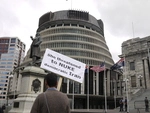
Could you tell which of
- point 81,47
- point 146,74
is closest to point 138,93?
point 146,74

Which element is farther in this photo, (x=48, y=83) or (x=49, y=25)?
(x=49, y=25)

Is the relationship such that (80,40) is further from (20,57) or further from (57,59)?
(20,57)

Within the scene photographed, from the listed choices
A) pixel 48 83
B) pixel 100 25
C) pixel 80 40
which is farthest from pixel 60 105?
pixel 100 25

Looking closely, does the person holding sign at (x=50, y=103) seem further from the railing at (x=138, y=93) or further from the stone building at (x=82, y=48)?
the stone building at (x=82, y=48)

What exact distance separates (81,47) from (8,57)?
286ft

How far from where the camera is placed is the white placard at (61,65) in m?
7.46

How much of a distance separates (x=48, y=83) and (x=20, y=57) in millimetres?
155789

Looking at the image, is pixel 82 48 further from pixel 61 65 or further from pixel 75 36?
pixel 61 65

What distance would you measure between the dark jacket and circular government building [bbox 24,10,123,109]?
2419 inches

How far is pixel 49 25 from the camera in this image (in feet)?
277

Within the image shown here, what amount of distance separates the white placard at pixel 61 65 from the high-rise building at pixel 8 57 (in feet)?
421

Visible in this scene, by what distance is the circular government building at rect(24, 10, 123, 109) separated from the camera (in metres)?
66.9

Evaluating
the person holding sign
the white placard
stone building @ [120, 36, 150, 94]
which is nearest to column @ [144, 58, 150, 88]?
stone building @ [120, 36, 150, 94]

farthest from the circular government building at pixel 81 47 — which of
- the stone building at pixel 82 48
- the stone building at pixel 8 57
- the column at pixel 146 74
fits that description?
the stone building at pixel 8 57
